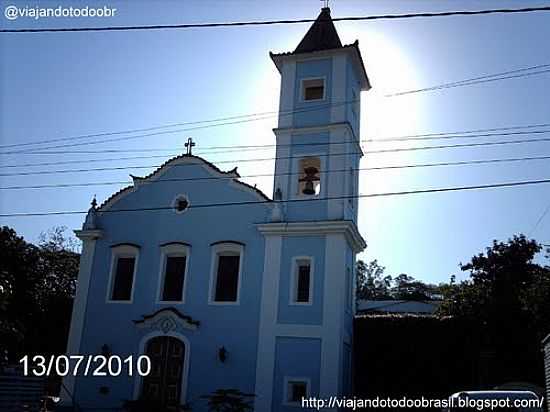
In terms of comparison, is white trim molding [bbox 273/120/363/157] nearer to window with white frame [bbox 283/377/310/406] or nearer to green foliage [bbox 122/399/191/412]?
window with white frame [bbox 283/377/310/406]

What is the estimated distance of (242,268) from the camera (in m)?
19.9

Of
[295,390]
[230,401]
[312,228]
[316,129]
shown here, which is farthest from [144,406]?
[316,129]

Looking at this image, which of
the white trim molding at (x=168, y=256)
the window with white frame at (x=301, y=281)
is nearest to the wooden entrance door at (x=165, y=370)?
the white trim molding at (x=168, y=256)

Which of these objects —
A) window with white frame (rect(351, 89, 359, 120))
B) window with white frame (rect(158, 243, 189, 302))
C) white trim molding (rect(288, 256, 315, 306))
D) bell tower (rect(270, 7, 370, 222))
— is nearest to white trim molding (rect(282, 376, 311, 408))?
white trim molding (rect(288, 256, 315, 306))

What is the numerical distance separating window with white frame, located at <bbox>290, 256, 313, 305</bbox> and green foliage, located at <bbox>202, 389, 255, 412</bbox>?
3.20m

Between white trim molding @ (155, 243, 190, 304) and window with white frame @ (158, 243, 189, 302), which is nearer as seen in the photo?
white trim molding @ (155, 243, 190, 304)

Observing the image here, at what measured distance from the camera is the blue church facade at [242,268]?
18.8 metres

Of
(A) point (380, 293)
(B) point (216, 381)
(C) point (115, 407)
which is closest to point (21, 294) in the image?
(C) point (115, 407)

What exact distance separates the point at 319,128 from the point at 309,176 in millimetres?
1711

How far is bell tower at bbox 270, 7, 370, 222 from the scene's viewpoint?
65.7ft

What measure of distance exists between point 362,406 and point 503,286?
7.65 meters

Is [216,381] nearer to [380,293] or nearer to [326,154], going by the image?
[326,154]

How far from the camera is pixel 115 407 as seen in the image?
19656 mm

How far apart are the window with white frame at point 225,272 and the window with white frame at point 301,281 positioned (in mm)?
1855
